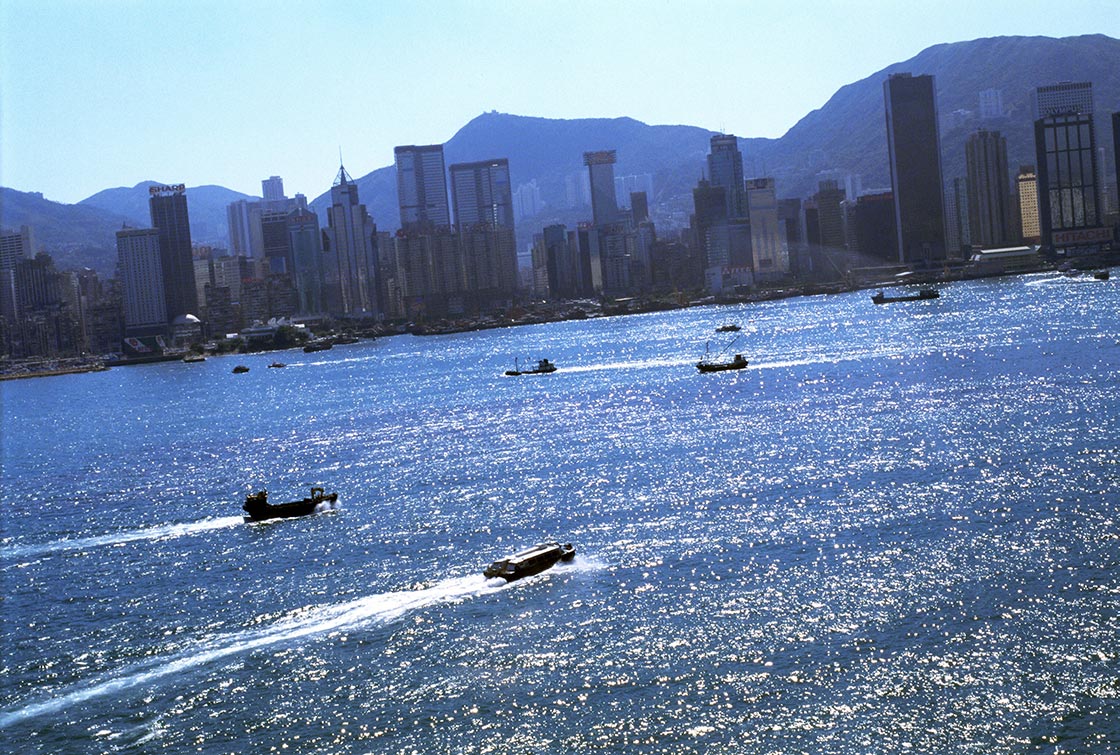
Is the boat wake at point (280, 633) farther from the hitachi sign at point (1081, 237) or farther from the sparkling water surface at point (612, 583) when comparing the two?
the hitachi sign at point (1081, 237)

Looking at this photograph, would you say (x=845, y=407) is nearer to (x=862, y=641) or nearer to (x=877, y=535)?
(x=877, y=535)

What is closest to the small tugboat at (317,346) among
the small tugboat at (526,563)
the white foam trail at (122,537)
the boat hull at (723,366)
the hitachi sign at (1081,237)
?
the boat hull at (723,366)

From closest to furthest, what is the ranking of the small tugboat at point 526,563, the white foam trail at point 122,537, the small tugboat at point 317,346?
the small tugboat at point 526,563
the white foam trail at point 122,537
the small tugboat at point 317,346

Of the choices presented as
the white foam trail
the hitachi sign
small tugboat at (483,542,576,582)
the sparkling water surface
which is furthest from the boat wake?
the hitachi sign

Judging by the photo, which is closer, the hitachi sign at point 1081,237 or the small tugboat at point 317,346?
the small tugboat at point 317,346

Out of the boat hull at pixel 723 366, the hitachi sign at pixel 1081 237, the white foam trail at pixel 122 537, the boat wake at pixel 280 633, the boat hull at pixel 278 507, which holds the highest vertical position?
the hitachi sign at pixel 1081 237

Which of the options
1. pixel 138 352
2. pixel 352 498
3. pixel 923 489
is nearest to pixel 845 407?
pixel 923 489
